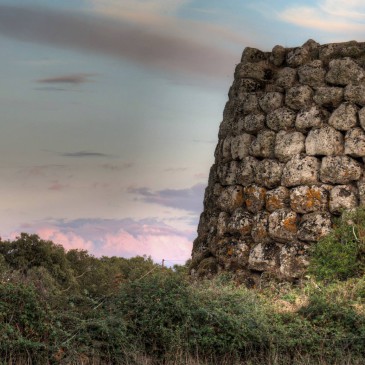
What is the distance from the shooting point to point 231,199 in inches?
734

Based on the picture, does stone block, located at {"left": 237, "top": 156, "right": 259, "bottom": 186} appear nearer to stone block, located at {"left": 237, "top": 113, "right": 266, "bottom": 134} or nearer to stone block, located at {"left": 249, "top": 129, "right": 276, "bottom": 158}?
stone block, located at {"left": 249, "top": 129, "right": 276, "bottom": 158}

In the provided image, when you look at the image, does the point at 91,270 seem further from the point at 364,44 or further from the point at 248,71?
the point at 364,44

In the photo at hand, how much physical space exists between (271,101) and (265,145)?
3.39 feet

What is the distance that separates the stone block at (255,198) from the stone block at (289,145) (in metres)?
0.81

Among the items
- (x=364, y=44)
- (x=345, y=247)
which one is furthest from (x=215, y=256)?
(x=364, y=44)

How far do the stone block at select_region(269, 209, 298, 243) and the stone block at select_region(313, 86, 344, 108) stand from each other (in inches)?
95.5

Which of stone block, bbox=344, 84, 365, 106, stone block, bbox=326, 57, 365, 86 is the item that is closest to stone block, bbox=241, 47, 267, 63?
stone block, bbox=326, 57, 365, 86

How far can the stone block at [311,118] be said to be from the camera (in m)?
17.6

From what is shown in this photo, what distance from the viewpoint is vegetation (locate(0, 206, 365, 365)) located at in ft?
37.4

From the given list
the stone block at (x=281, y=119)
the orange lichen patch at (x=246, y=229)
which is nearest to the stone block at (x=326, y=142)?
the stone block at (x=281, y=119)

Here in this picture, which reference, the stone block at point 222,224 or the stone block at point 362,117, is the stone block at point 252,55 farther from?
the stone block at point 222,224

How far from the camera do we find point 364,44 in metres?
18.2

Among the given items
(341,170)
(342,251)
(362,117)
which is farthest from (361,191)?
(362,117)

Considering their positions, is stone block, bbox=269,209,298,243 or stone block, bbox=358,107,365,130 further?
stone block, bbox=269,209,298,243
